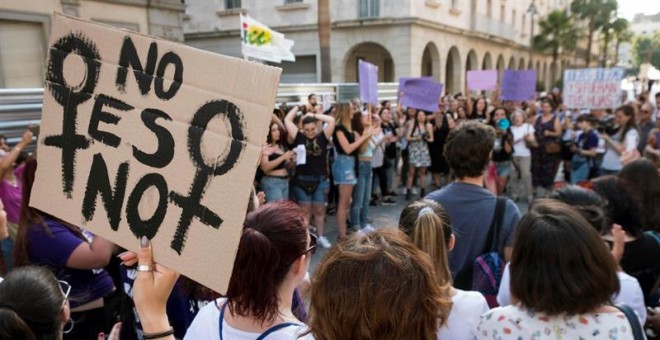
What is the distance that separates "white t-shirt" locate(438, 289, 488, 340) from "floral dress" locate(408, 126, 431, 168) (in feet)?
22.2

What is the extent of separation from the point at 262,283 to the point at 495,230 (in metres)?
1.50

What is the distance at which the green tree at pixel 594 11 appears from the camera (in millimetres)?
38688

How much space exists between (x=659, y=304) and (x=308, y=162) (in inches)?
161

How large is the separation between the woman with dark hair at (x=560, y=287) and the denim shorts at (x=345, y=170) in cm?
454

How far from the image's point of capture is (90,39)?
1626 mm

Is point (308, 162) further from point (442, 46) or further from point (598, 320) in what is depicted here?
point (442, 46)

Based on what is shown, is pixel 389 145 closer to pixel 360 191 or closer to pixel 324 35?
pixel 360 191

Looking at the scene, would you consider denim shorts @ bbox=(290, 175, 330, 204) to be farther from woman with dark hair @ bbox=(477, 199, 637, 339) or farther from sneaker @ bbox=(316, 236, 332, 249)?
woman with dark hair @ bbox=(477, 199, 637, 339)

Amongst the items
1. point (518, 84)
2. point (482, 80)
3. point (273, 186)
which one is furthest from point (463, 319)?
point (482, 80)

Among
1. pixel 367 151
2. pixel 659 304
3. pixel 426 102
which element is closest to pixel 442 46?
pixel 426 102

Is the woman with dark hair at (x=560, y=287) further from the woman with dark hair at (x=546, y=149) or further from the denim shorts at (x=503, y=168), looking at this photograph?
the woman with dark hair at (x=546, y=149)

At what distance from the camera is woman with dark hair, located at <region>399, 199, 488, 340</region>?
1.79 meters

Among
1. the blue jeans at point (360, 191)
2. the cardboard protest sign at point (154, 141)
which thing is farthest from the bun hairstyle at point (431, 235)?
the blue jeans at point (360, 191)

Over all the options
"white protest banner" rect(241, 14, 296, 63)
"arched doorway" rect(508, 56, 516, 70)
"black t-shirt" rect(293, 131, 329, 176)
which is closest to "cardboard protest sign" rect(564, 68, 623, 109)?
"white protest banner" rect(241, 14, 296, 63)
